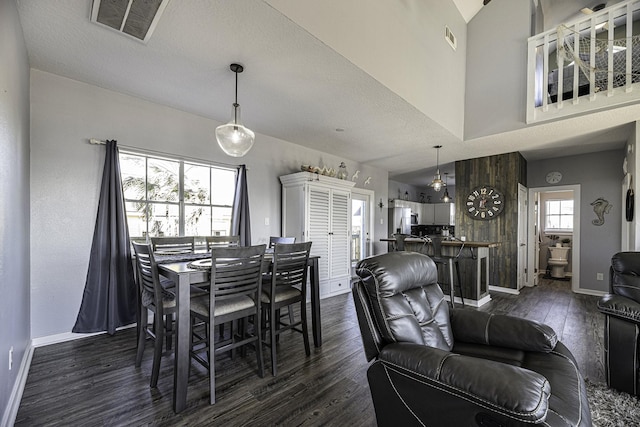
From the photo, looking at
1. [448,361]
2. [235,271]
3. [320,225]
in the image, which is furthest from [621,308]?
[320,225]

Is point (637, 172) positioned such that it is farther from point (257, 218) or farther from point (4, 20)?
point (4, 20)

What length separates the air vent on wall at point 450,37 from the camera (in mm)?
4164

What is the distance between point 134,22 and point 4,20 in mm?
678

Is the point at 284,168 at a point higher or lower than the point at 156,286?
higher

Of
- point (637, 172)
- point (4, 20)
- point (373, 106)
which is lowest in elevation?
point (637, 172)

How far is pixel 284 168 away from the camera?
15.5ft

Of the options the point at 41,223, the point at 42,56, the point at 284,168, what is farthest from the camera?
the point at 284,168

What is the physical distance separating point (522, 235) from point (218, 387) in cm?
577

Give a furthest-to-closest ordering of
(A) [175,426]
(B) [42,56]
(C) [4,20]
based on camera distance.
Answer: (B) [42,56] → (A) [175,426] → (C) [4,20]

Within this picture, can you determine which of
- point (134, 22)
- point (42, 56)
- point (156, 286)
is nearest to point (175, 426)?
point (156, 286)

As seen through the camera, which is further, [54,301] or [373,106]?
[373,106]

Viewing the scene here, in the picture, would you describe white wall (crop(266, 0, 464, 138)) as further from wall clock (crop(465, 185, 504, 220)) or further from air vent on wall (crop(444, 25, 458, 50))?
wall clock (crop(465, 185, 504, 220))

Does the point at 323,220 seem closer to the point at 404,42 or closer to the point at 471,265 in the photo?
the point at 471,265

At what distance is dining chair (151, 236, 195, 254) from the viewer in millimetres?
3004
